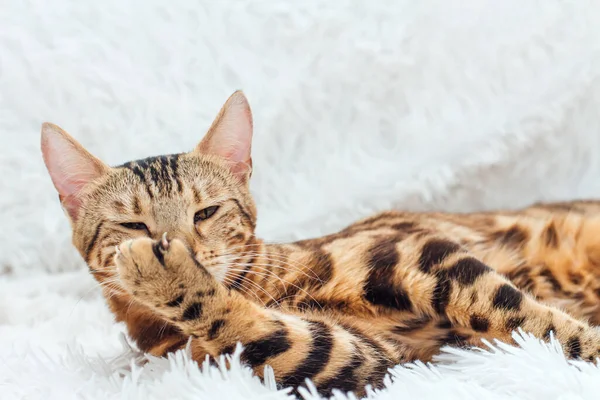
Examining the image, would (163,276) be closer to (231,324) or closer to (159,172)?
(231,324)

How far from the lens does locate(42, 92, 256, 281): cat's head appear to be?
1021 mm

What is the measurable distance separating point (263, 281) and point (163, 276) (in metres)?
0.29

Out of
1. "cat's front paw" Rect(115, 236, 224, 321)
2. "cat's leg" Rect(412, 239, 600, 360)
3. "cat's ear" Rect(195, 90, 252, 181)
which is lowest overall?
"cat's leg" Rect(412, 239, 600, 360)

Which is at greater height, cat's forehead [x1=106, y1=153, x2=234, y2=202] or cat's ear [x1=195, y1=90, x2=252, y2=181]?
cat's ear [x1=195, y1=90, x2=252, y2=181]

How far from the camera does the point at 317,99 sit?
1786mm

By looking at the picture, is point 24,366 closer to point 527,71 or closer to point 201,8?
point 201,8

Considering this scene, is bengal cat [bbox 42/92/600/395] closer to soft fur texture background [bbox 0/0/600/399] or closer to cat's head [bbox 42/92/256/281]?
cat's head [bbox 42/92/256/281]

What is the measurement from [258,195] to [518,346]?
1016mm

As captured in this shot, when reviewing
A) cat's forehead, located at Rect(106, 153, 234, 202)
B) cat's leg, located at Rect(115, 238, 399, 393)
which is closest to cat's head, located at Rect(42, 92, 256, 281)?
cat's forehead, located at Rect(106, 153, 234, 202)

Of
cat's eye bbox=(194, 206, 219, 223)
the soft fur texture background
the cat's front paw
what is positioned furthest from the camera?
the soft fur texture background

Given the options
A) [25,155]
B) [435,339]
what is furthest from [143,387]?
[25,155]

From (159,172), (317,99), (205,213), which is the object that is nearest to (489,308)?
(205,213)

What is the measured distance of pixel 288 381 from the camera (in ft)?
2.75

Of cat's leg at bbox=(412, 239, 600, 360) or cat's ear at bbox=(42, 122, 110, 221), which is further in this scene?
cat's ear at bbox=(42, 122, 110, 221)
